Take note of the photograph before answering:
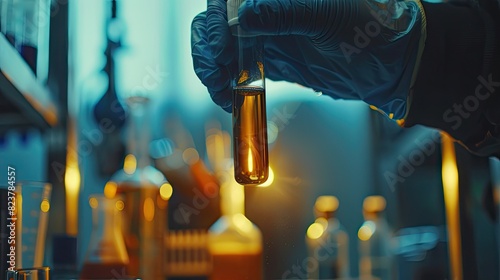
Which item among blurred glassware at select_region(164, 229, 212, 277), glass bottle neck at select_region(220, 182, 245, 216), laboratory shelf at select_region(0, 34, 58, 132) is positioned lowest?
blurred glassware at select_region(164, 229, 212, 277)

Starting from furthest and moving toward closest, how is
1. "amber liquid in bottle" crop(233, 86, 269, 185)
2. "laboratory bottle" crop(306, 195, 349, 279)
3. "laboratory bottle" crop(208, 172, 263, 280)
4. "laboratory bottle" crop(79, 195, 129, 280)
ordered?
"laboratory bottle" crop(306, 195, 349, 279)
"laboratory bottle" crop(208, 172, 263, 280)
"laboratory bottle" crop(79, 195, 129, 280)
"amber liquid in bottle" crop(233, 86, 269, 185)

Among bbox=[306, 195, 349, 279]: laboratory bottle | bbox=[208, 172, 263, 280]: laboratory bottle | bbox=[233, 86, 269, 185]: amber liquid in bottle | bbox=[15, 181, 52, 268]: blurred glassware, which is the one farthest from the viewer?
bbox=[306, 195, 349, 279]: laboratory bottle

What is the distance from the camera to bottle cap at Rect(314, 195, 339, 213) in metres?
1.49

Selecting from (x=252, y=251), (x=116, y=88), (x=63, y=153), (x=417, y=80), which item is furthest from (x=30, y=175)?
(x=417, y=80)

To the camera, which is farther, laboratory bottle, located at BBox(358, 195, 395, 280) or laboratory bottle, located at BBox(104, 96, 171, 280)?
laboratory bottle, located at BBox(358, 195, 395, 280)

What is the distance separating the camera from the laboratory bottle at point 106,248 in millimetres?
1140

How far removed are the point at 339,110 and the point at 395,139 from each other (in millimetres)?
187

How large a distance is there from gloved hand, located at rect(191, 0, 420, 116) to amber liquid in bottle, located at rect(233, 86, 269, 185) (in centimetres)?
7

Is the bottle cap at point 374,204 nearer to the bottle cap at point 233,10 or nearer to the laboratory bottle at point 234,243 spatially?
the laboratory bottle at point 234,243

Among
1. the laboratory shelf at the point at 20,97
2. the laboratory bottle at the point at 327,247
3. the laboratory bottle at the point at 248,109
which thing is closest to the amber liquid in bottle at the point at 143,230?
the laboratory shelf at the point at 20,97

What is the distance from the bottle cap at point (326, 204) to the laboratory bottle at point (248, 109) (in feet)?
2.38

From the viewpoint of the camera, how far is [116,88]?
152cm

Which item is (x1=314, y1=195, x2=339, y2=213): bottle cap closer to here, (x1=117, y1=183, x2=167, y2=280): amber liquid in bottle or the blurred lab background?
the blurred lab background

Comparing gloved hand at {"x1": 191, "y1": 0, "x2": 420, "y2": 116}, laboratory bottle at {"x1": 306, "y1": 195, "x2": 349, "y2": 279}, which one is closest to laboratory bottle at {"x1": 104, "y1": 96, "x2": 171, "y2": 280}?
laboratory bottle at {"x1": 306, "y1": 195, "x2": 349, "y2": 279}
